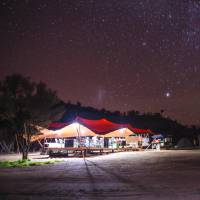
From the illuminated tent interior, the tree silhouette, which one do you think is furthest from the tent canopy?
the tree silhouette

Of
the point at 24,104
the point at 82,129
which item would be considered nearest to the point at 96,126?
the point at 82,129

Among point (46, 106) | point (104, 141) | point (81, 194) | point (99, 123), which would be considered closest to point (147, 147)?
point (104, 141)

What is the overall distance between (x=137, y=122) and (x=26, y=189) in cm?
6513

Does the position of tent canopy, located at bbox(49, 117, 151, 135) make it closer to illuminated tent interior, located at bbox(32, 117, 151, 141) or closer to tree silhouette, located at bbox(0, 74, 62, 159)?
illuminated tent interior, located at bbox(32, 117, 151, 141)

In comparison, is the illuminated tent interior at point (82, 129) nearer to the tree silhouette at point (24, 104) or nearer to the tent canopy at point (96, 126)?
the tent canopy at point (96, 126)

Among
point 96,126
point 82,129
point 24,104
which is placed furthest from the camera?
point 96,126

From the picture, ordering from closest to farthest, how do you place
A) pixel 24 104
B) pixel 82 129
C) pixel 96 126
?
pixel 24 104 < pixel 82 129 < pixel 96 126

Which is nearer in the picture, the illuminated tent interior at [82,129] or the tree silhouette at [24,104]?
the tree silhouette at [24,104]

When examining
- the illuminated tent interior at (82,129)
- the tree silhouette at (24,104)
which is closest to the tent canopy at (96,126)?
the illuminated tent interior at (82,129)

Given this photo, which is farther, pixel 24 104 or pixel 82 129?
pixel 82 129

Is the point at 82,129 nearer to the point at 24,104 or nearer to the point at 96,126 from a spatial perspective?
the point at 96,126

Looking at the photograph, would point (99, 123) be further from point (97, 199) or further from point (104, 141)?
point (97, 199)

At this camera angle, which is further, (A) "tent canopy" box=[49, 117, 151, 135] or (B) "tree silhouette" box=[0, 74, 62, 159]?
(A) "tent canopy" box=[49, 117, 151, 135]

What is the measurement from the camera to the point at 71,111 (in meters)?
77.6
